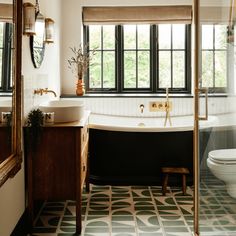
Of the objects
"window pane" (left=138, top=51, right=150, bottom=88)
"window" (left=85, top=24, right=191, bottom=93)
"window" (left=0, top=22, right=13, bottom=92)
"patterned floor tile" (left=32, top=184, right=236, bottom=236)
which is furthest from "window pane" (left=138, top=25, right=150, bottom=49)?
"window" (left=0, top=22, right=13, bottom=92)

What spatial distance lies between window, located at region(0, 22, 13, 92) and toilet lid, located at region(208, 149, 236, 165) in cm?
143

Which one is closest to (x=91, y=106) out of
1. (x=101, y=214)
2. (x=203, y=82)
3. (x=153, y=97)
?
(x=153, y=97)

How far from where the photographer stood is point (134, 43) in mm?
5492

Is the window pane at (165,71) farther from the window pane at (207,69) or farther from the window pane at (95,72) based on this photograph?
the window pane at (207,69)

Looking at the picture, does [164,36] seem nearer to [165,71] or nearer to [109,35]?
[165,71]

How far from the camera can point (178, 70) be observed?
553 centimetres

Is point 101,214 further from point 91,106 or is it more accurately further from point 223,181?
point 91,106

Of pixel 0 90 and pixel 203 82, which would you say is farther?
pixel 203 82

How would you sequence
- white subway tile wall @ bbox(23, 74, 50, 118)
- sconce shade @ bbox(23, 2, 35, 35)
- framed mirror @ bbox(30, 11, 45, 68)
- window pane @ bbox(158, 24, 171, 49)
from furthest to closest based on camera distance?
1. window pane @ bbox(158, 24, 171, 49)
2. framed mirror @ bbox(30, 11, 45, 68)
3. white subway tile wall @ bbox(23, 74, 50, 118)
4. sconce shade @ bbox(23, 2, 35, 35)

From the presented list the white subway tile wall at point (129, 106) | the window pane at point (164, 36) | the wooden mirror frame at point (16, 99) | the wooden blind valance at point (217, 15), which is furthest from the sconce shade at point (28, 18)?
the window pane at point (164, 36)

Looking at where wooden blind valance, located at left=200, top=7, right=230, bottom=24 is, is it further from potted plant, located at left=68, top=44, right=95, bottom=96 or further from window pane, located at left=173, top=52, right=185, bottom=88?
window pane, located at left=173, top=52, right=185, bottom=88

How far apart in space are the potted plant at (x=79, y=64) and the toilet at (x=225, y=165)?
2.61 metres

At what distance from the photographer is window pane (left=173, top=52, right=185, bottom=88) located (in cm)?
551

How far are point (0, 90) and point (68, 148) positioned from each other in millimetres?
844
